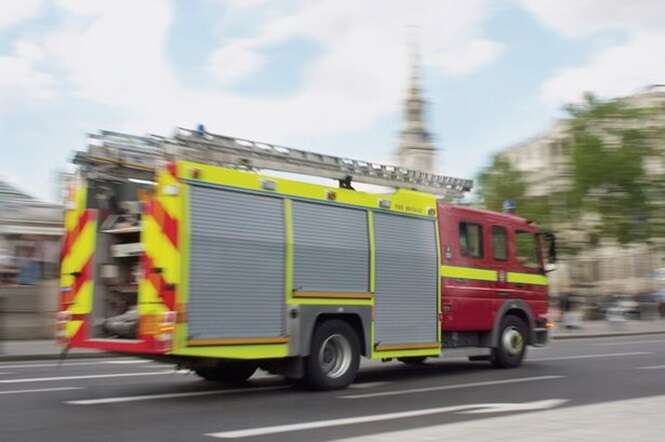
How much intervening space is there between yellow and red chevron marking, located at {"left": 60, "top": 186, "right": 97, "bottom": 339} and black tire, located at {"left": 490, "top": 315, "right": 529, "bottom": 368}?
264 inches

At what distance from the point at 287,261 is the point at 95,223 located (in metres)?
2.33

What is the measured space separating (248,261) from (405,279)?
114 inches

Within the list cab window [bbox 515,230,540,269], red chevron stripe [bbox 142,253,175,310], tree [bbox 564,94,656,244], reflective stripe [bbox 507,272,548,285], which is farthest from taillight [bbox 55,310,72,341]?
tree [bbox 564,94,656,244]

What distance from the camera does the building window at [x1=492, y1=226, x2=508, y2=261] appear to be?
1398cm

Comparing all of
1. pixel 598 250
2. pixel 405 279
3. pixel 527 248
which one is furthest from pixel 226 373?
pixel 598 250

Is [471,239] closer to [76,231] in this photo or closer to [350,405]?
[350,405]

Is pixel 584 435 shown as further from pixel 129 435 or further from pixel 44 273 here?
pixel 44 273

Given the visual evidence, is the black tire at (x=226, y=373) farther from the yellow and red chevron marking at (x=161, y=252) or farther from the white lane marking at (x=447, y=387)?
the yellow and red chevron marking at (x=161, y=252)

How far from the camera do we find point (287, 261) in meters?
10.5

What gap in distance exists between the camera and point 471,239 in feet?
44.4

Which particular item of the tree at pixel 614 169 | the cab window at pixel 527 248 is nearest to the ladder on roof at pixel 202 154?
the cab window at pixel 527 248

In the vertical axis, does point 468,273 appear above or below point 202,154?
below

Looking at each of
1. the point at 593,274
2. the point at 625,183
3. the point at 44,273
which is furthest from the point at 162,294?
the point at 593,274

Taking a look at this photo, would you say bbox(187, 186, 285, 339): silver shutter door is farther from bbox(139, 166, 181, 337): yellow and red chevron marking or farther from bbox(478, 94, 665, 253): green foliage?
bbox(478, 94, 665, 253): green foliage
